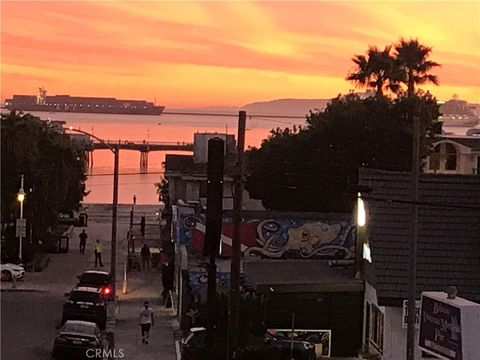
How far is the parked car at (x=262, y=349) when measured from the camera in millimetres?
21438

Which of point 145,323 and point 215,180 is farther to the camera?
point 145,323

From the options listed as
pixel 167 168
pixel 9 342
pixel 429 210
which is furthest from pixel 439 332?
pixel 167 168

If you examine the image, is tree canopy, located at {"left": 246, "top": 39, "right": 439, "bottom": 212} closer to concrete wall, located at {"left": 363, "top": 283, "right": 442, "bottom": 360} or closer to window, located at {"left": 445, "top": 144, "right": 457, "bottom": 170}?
window, located at {"left": 445, "top": 144, "right": 457, "bottom": 170}

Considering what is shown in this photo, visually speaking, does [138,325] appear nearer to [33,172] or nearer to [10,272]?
[10,272]

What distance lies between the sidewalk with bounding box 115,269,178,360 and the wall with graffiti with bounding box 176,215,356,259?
3203mm

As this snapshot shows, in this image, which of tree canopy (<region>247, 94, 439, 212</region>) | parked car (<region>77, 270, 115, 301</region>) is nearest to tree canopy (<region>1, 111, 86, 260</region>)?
parked car (<region>77, 270, 115, 301</region>)

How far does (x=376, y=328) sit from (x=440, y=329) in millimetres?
9591

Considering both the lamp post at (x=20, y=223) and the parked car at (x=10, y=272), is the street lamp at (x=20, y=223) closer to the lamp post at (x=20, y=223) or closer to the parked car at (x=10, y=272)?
the lamp post at (x=20, y=223)

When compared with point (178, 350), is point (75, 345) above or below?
above

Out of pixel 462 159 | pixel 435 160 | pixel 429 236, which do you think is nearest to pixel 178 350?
pixel 429 236

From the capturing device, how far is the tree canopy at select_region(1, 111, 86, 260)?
47.4 metres

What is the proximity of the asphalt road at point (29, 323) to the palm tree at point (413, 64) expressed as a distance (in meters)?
30.6

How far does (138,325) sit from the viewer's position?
31969mm

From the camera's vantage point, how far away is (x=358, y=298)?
88.2 ft
